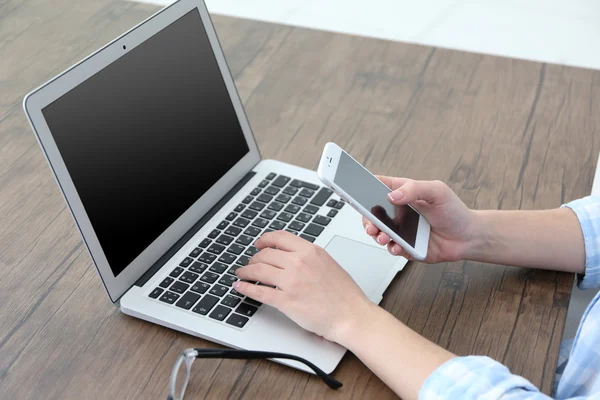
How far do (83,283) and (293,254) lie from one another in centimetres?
30

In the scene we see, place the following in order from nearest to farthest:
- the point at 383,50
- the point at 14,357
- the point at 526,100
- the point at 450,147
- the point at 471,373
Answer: the point at 471,373, the point at 14,357, the point at 450,147, the point at 526,100, the point at 383,50

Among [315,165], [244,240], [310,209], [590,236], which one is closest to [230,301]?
[244,240]

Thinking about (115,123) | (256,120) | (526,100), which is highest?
(115,123)

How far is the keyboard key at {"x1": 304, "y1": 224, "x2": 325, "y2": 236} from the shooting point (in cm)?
104

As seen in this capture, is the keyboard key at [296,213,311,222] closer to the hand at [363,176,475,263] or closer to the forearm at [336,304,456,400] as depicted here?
the hand at [363,176,475,263]

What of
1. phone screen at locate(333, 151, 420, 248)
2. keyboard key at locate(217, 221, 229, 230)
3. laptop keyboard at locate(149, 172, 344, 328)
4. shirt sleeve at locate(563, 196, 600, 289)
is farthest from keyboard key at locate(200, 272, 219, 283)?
shirt sleeve at locate(563, 196, 600, 289)

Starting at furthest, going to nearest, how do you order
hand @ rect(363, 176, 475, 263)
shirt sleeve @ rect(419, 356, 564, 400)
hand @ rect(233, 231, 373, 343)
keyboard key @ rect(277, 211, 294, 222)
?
keyboard key @ rect(277, 211, 294, 222) → hand @ rect(363, 176, 475, 263) → hand @ rect(233, 231, 373, 343) → shirt sleeve @ rect(419, 356, 564, 400)

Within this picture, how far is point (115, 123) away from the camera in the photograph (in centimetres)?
93

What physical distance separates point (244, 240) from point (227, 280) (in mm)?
88

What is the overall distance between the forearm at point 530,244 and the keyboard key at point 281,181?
0.99ft

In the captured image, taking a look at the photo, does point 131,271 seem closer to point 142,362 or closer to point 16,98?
point 142,362

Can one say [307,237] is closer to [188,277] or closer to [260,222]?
[260,222]

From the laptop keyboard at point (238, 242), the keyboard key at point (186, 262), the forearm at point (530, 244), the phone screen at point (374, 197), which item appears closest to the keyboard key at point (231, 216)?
the laptop keyboard at point (238, 242)

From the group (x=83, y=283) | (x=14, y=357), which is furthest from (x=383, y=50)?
(x=14, y=357)
